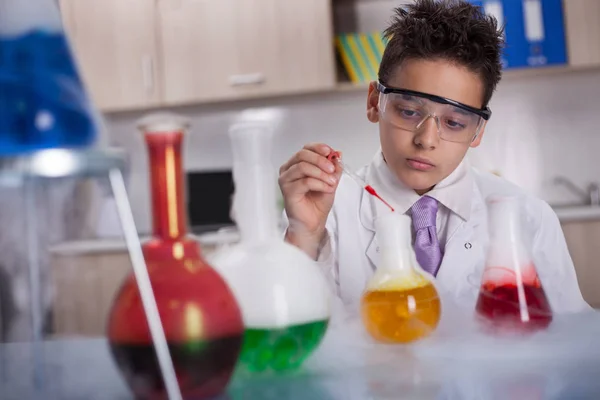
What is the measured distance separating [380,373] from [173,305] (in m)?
0.14

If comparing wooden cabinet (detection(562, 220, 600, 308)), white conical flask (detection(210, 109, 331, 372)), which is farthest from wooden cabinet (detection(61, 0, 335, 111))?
white conical flask (detection(210, 109, 331, 372))

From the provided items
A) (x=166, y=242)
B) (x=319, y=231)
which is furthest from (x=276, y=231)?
(x=319, y=231)

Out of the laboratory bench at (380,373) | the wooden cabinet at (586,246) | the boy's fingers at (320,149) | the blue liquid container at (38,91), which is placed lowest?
the wooden cabinet at (586,246)

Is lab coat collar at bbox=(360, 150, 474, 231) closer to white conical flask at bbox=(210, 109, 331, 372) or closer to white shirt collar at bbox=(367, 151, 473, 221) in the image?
white shirt collar at bbox=(367, 151, 473, 221)

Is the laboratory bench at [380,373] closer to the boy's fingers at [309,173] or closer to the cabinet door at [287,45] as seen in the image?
the boy's fingers at [309,173]

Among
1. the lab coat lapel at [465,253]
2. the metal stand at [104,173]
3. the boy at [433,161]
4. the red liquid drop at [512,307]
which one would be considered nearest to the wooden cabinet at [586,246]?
the boy at [433,161]

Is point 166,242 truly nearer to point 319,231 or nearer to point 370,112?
point 319,231

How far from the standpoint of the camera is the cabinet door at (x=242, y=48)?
7.67ft

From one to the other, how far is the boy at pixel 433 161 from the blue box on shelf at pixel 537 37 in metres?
1.35

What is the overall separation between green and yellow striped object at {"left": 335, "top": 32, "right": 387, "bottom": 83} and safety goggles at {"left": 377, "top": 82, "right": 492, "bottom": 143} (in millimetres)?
1544

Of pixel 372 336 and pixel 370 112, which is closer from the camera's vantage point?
pixel 372 336

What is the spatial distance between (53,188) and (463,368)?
0.81ft

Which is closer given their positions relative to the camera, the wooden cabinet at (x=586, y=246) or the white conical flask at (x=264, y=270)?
the white conical flask at (x=264, y=270)

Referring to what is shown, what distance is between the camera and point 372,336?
46 cm
